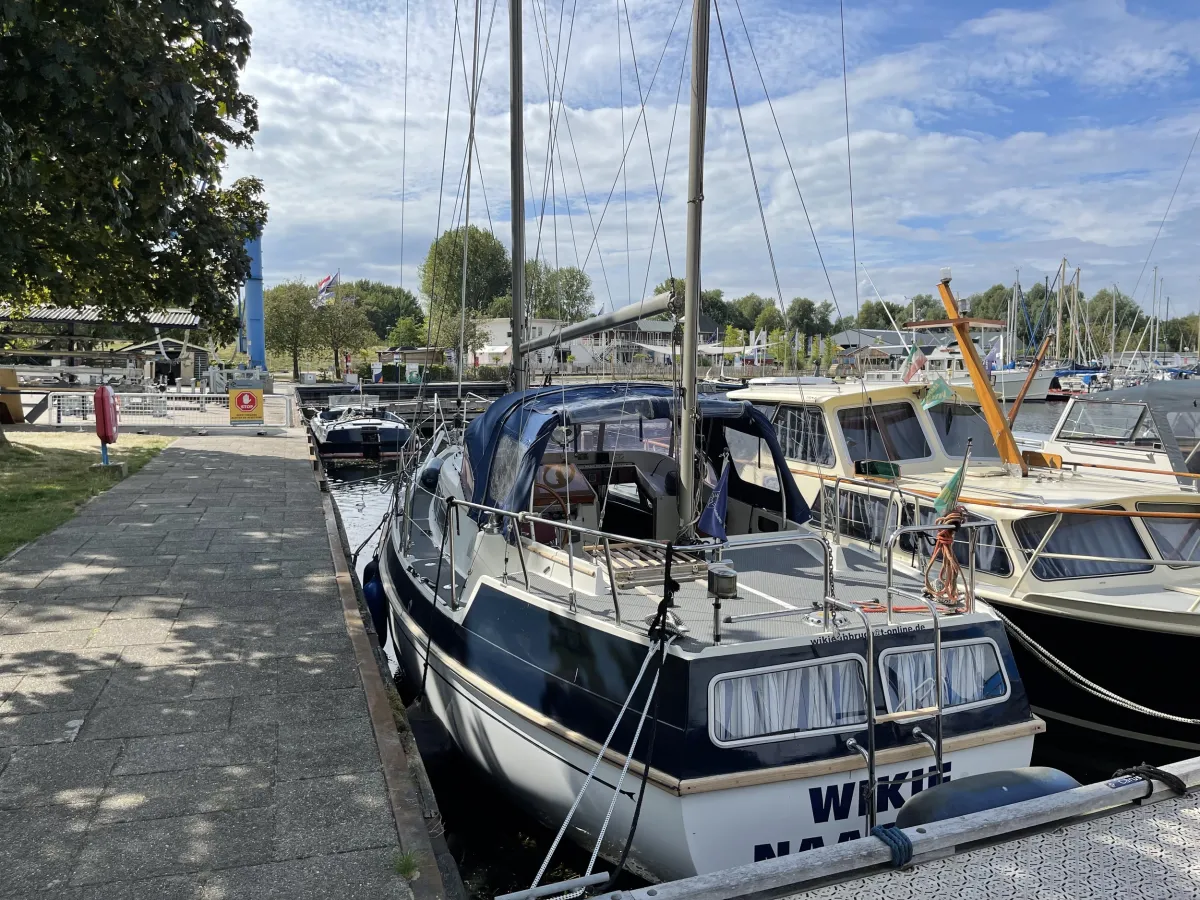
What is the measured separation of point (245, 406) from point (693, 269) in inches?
849

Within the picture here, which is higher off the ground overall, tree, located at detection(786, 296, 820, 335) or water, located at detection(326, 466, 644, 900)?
tree, located at detection(786, 296, 820, 335)

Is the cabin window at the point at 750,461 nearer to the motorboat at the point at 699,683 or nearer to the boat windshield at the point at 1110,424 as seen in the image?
the motorboat at the point at 699,683

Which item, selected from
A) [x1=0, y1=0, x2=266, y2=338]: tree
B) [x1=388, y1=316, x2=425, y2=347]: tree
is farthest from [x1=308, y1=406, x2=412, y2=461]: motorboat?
[x1=388, y1=316, x2=425, y2=347]: tree

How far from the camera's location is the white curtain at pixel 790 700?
467 centimetres

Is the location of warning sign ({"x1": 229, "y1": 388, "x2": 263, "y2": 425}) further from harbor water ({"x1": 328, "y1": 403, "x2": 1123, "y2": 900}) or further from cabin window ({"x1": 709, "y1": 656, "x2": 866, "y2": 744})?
cabin window ({"x1": 709, "y1": 656, "x2": 866, "y2": 744})

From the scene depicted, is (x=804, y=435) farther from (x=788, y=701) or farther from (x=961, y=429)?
(x=788, y=701)

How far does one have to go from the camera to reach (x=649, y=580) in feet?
19.5

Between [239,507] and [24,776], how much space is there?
27.1 ft

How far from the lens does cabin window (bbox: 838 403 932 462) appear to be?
10211 millimetres

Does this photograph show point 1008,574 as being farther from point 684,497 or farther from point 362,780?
point 362,780

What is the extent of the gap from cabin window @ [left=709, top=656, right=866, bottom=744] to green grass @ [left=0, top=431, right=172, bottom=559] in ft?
27.7

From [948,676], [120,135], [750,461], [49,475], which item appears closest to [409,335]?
[49,475]

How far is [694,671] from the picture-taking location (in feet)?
15.1

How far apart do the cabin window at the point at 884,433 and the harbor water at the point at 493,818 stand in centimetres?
373
